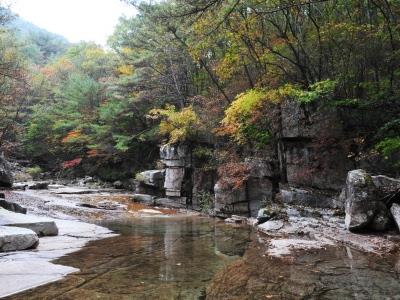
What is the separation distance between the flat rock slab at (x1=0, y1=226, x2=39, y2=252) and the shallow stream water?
101 centimetres

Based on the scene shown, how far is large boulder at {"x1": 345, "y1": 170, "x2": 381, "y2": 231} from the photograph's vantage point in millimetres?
9852

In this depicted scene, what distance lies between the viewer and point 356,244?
8.76 m

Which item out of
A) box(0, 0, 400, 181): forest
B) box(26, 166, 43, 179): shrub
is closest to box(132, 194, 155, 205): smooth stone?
box(0, 0, 400, 181): forest

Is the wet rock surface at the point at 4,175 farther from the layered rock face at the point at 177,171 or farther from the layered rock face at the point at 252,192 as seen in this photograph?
the layered rock face at the point at 252,192

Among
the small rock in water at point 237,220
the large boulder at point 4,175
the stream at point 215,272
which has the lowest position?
the small rock in water at point 237,220

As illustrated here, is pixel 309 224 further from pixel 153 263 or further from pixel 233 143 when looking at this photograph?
pixel 233 143

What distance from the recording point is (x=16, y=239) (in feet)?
25.0

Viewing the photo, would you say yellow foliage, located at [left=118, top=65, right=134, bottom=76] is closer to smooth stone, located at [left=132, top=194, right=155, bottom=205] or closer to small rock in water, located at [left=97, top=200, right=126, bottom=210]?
smooth stone, located at [left=132, top=194, right=155, bottom=205]

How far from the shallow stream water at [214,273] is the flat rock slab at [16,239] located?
1011mm

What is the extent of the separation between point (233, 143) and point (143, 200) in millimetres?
6650

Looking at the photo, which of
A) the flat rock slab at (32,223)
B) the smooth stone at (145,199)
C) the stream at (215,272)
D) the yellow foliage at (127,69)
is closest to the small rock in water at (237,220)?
the stream at (215,272)

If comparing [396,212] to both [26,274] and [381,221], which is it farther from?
[26,274]

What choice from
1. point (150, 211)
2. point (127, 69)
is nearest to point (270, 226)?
point (150, 211)

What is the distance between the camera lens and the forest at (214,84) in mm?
12344
